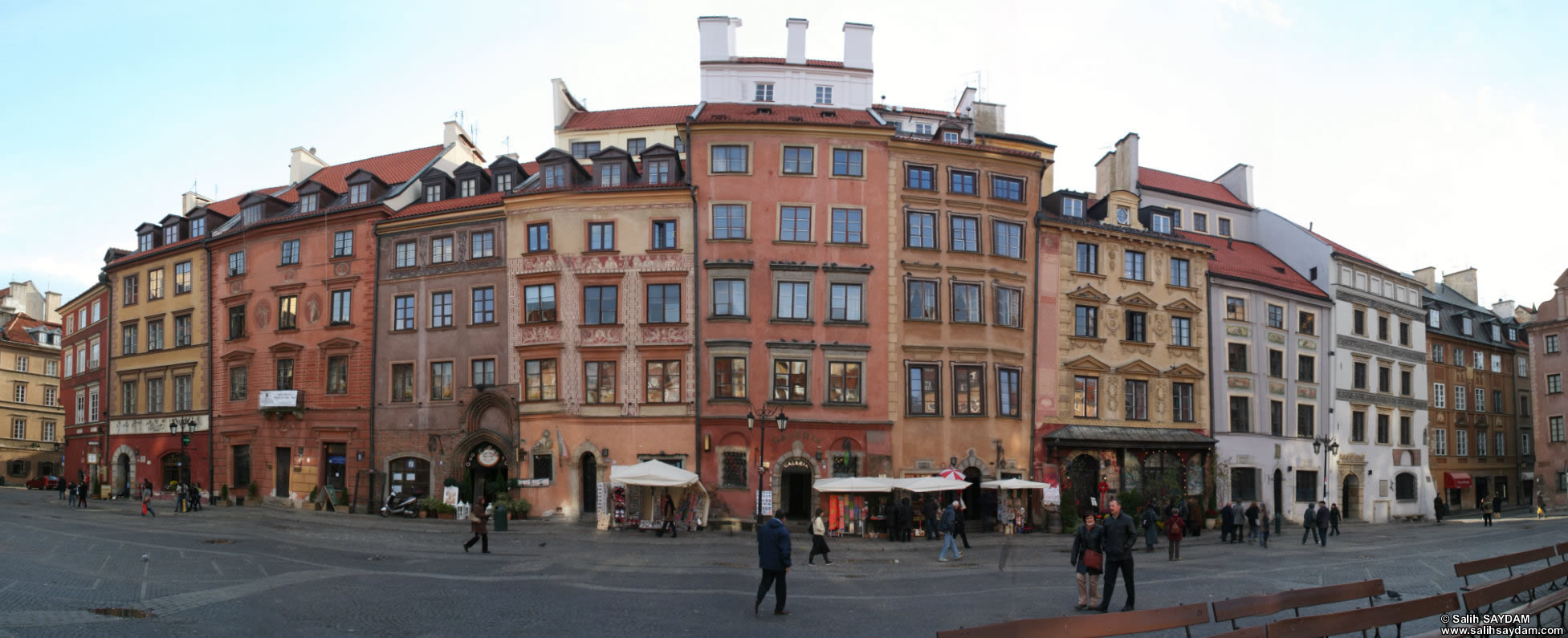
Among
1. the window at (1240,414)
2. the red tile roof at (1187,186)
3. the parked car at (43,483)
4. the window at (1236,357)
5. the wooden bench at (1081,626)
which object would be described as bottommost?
the parked car at (43,483)

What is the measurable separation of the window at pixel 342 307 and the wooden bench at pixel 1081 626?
39331 mm

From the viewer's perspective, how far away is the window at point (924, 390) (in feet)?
131

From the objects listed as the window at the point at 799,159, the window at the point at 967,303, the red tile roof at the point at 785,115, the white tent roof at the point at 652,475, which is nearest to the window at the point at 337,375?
the white tent roof at the point at 652,475

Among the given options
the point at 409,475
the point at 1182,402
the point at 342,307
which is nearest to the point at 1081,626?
the point at 409,475

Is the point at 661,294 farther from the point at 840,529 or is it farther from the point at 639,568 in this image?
the point at 639,568

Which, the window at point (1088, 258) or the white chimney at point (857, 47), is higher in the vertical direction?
the white chimney at point (857, 47)

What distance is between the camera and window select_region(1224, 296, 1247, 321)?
48.1 meters

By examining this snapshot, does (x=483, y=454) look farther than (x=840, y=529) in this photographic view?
Yes

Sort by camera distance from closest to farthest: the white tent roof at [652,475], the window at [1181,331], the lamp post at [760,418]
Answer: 1. the white tent roof at [652,475]
2. the lamp post at [760,418]
3. the window at [1181,331]

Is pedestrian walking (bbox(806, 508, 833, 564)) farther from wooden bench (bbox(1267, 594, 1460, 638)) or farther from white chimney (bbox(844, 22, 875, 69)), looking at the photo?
white chimney (bbox(844, 22, 875, 69))

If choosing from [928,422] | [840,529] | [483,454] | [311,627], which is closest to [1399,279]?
[928,422]

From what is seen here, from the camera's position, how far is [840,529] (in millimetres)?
36281

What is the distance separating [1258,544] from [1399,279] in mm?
28554

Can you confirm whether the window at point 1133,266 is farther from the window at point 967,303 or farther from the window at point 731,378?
the window at point 731,378
